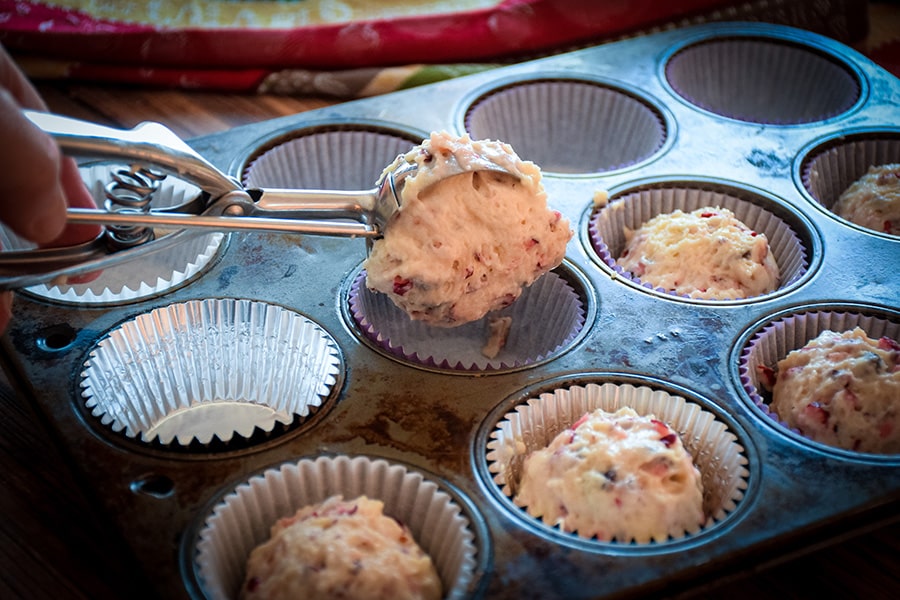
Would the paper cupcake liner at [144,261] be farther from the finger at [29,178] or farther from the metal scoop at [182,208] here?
the finger at [29,178]

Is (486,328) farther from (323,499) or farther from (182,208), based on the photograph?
(182,208)

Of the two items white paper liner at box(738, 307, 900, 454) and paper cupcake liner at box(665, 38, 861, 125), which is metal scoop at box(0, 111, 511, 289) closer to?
white paper liner at box(738, 307, 900, 454)

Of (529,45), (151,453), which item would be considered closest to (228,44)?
(529,45)

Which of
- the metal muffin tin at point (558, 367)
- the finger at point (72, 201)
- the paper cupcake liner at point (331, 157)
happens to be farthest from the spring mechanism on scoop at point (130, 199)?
the paper cupcake liner at point (331, 157)

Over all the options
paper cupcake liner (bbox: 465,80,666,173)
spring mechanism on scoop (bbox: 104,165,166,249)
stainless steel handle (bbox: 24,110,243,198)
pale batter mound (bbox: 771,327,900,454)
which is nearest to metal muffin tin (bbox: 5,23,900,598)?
paper cupcake liner (bbox: 465,80,666,173)

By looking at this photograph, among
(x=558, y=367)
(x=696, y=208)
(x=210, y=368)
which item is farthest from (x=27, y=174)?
(x=696, y=208)

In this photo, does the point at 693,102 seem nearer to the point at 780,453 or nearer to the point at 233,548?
the point at 780,453
